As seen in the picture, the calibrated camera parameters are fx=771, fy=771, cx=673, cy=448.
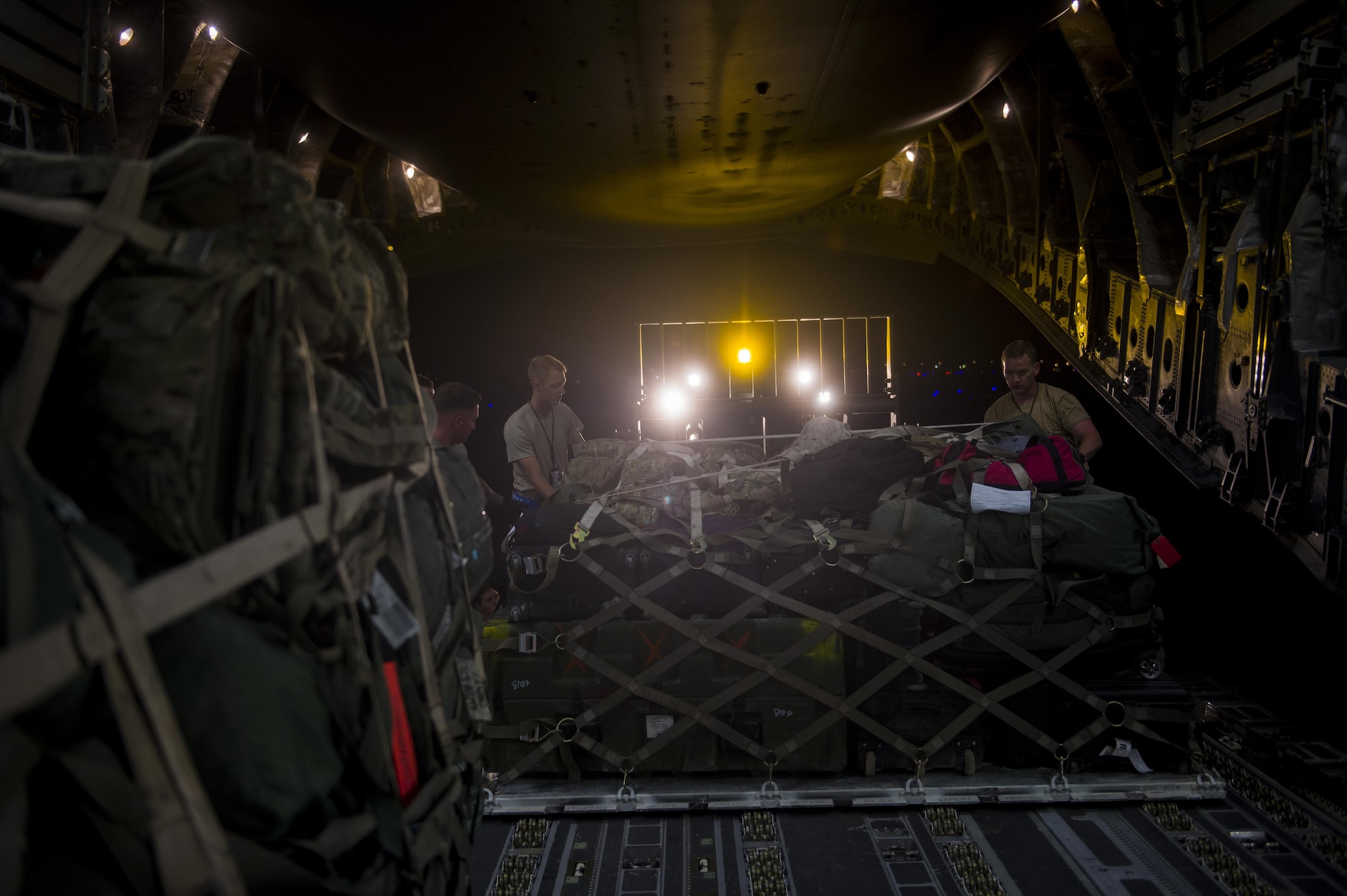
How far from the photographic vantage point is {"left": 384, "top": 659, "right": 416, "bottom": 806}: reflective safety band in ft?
5.88

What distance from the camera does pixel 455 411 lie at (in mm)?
4043

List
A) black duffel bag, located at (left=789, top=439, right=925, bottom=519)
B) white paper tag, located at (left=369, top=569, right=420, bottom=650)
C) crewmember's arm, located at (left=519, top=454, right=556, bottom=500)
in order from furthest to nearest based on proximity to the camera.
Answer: crewmember's arm, located at (left=519, top=454, right=556, bottom=500) < black duffel bag, located at (left=789, top=439, right=925, bottom=519) < white paper tag, located at (left=369, top=569, right=420, bottom=650)

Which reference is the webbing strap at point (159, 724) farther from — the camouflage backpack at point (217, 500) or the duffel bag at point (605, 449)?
the duffel bag at point (605, 449)

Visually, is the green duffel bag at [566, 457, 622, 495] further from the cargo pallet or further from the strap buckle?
the cargo pallet

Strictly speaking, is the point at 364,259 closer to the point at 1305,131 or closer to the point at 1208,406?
the point at 1305,131

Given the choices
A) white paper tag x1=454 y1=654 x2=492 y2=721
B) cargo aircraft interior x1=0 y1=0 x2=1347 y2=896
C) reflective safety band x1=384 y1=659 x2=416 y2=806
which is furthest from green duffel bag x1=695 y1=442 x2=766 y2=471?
reflective safety band x1=384 y1=659 x2=416 y2=806

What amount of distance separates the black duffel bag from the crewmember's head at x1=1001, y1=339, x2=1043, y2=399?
1.23 metres

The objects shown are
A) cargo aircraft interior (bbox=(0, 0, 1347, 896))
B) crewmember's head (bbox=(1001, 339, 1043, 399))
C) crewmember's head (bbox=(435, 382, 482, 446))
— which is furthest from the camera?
crewmember's head (bbox=(1001, 339, 1043, 399))

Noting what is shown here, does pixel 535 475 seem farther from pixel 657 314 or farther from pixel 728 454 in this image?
pixel 657 314

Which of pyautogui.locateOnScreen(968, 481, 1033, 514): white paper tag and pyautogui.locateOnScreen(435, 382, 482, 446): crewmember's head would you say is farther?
pyautogui.locateOnScreen(435, 382, 482, 446): crewmember's head

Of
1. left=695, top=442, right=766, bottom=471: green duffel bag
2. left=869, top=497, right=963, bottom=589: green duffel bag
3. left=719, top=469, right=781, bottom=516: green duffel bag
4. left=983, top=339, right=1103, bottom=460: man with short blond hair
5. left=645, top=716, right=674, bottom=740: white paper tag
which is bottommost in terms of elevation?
left=645, top=716, right=674, bottom=740: white paper tag

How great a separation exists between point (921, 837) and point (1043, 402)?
2.92 m

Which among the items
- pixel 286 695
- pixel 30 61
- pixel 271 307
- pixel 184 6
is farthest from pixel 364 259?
pixel 184 6

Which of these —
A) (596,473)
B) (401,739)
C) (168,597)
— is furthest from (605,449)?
(168,597)
